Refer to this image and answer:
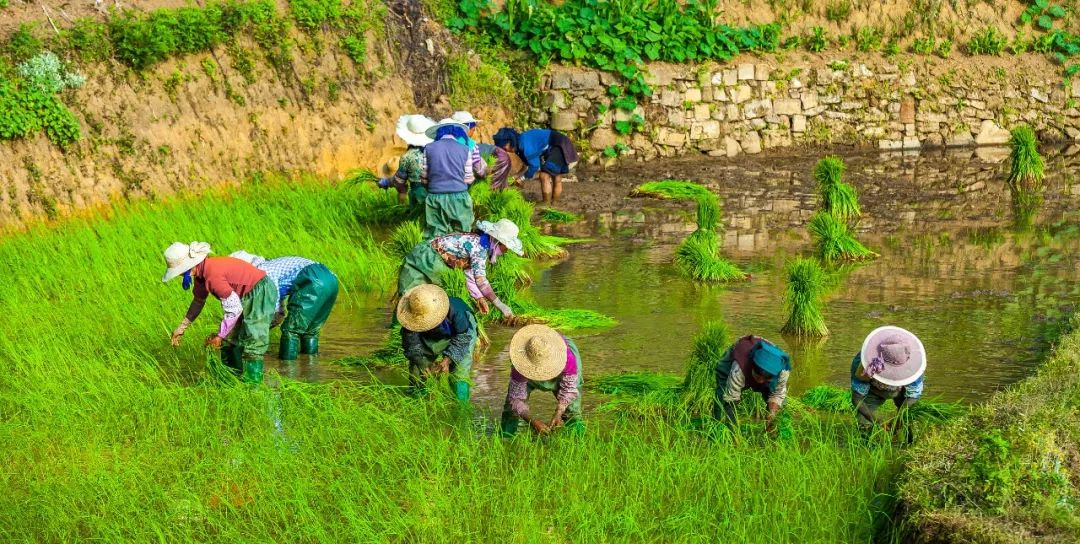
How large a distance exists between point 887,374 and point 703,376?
1.06m

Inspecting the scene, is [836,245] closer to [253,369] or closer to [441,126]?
[441,126]

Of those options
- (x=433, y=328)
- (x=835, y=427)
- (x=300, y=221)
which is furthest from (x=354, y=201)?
(x=835, y=427)

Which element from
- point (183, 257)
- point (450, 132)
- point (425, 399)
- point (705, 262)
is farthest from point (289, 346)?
point (705, 262)

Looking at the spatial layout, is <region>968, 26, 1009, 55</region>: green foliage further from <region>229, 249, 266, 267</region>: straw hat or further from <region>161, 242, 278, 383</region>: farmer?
<region>161, 242, 278, 383</region>: farmer

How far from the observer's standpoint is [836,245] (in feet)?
36.6

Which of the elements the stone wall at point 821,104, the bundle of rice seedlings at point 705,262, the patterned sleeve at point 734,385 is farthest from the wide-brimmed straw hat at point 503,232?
the stone wall at point 821,104

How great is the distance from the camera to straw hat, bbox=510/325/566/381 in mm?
5961

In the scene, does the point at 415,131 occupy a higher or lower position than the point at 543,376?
higher

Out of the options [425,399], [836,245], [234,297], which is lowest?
[836,245]

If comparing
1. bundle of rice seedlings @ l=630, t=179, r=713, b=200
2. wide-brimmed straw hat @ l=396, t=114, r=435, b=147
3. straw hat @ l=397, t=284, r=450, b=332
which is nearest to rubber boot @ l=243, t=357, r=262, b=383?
straw hat @ l=397, t=284, r=450, b=332

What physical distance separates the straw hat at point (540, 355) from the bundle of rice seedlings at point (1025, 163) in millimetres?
10816

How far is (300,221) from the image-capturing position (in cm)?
1118

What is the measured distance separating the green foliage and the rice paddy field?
25.8 ft

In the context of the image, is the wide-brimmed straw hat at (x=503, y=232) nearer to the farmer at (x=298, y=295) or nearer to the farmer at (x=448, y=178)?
the farmer at (x=298, y=295)
